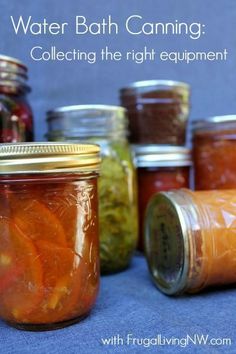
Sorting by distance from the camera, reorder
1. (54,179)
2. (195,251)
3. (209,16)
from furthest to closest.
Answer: (209,16), (195,251), (54,179)

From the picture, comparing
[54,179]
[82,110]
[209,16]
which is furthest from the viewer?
[209,16]

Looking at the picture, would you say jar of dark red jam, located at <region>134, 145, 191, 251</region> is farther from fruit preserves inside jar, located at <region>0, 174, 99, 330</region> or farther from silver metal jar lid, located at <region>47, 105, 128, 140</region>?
fruit preserves inside jar, located at <region>0, 174, 99, 330</region>

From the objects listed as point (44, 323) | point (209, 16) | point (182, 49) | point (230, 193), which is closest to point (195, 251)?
point (230, 193)

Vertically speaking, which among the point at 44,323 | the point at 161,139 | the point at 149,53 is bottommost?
the point at 44,323

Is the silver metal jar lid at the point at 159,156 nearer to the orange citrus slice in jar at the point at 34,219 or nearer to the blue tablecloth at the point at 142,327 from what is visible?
the blue tablecloth at the point at 142,327

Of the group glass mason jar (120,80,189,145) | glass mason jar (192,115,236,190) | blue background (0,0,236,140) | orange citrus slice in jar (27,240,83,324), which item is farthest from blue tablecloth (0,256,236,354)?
blue background (0,0,236,140)

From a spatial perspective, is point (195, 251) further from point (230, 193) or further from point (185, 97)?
point (185, 97)
